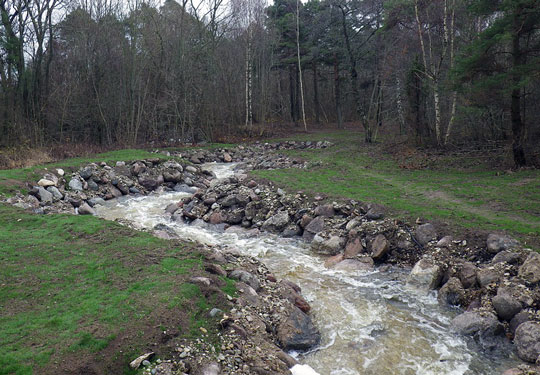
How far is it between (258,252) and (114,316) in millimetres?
4862

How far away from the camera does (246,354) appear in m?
4.94

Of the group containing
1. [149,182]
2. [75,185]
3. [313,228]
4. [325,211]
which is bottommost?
[313,228]

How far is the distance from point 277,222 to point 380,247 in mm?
3247

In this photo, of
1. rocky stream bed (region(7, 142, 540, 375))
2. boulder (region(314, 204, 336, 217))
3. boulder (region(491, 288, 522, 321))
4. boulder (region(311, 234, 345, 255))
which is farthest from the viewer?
boulder (region(314, 204, 336, 217))

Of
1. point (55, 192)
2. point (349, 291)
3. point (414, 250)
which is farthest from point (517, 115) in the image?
Result: point (55, 192)

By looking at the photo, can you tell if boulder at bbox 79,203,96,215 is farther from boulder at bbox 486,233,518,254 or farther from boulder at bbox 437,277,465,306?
boulder at bbox 486,233,518,254

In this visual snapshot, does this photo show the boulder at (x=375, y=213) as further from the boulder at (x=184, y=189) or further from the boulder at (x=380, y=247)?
the boulder at (x=184, y=189)

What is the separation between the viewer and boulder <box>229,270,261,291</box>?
21.7 ft

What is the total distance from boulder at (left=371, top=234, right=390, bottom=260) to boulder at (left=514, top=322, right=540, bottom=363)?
10.9 feet

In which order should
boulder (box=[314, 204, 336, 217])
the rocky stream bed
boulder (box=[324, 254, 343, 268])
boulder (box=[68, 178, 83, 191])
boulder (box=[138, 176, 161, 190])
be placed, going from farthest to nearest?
boulder (box=[138, 176, 161, 190]), boulder (box=[68, 178, 83, 191]), boulder (box=[314, 204, 336, 217]), boulder (box=[324, 254, 343, 268]), the rocky stream bed

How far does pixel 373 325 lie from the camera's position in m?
6.39

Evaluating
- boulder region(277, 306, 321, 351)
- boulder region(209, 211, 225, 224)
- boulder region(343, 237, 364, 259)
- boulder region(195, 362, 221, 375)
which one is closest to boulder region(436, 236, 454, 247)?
boulder region(343, 237, 364, 259)

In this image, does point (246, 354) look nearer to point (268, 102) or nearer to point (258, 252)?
point (258, 252)

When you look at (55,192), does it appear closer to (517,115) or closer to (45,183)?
(45,183)
